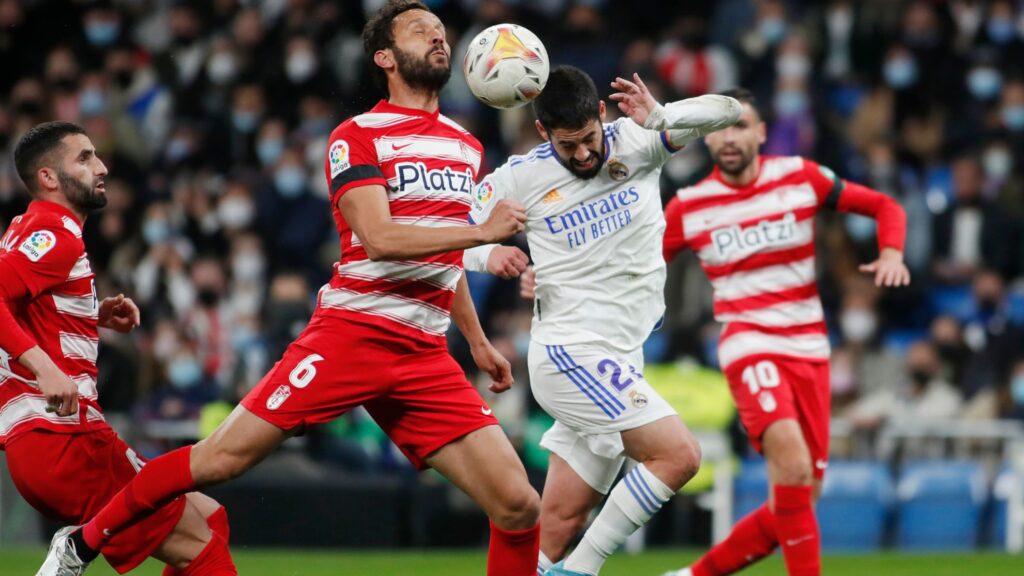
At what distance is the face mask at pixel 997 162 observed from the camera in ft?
49.1

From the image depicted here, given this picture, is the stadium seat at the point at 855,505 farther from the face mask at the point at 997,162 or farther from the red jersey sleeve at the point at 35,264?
the red jersey sleeve at the point at 35,264

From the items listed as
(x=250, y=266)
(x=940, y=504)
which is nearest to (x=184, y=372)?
(x=250, y=266)

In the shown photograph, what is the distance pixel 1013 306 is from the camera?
1420 centimetres

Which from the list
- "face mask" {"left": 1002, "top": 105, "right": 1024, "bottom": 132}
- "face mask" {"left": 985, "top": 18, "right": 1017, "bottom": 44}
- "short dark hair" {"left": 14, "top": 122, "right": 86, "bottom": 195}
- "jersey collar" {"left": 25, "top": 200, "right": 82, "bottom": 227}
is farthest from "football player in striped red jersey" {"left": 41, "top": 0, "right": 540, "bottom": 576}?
"face mask" {"left": 985, "top": 18, "right": 1017, "bottom": 44}

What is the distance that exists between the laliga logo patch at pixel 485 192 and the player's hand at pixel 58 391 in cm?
217

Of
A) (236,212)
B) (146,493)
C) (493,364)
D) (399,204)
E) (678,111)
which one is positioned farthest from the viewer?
(236,212)

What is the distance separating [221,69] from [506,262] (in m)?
11.1

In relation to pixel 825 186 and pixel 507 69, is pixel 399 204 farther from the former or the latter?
pixel 825 186

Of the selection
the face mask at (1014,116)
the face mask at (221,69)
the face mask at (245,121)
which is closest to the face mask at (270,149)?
the face mask at (245,121)

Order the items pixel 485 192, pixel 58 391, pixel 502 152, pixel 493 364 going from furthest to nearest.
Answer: pixel 502 152 → pixel 485 192 → pixel 493 364 → pixel 58 391

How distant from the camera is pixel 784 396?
8305 millimetres

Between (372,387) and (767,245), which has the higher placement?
(767,245)

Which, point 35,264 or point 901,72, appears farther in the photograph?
point 901,72

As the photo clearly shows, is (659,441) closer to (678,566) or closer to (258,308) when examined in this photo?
(678,566)
